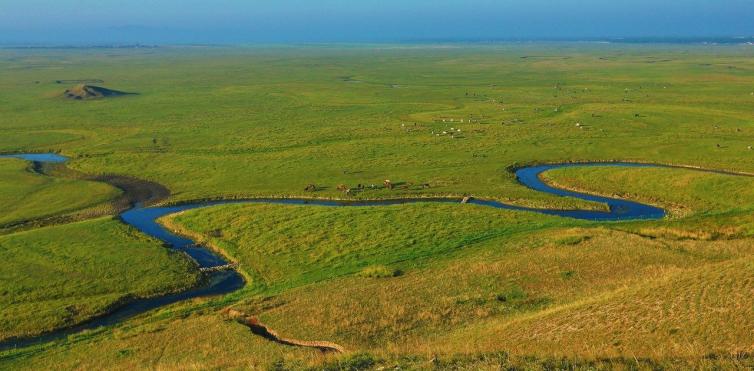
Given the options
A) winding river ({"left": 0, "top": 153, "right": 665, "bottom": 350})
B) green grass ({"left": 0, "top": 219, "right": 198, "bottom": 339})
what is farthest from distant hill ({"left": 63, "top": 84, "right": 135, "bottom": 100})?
green grass ({"left": 0, "top": 219, "right": 198, "bottom": 339})

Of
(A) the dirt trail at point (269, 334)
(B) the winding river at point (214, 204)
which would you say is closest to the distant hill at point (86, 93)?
(B) the winding river at point (214, 204)

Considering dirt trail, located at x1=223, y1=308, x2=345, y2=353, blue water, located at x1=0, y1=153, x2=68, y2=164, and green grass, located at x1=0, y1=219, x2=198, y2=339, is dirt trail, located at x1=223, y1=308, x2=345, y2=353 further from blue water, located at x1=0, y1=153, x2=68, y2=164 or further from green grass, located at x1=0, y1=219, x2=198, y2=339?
blue water, located at x1=0, y1=153, x2=68, y2=164

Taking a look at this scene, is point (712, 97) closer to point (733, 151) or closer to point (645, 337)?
point (733, 151)

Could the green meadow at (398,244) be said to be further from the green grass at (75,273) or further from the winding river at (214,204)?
the winding river at (214,204)

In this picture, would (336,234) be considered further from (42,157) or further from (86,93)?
(86,93)

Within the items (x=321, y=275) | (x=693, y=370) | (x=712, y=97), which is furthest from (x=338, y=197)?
(x=712, y=97)
